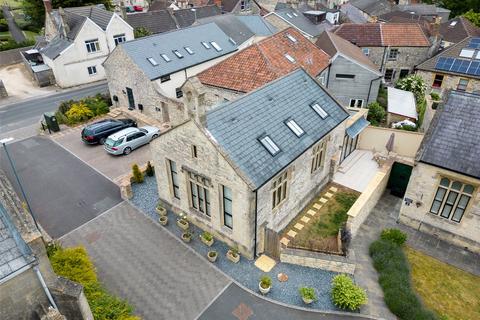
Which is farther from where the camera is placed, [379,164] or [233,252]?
[379,164]

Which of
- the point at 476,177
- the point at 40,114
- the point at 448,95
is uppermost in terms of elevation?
the point at 448,95

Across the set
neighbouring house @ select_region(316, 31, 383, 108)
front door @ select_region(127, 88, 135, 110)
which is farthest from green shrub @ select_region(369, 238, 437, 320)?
front door @ select_region(127, 88, 135, 110)

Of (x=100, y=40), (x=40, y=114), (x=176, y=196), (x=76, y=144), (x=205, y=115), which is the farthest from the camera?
(x=100, y=40)

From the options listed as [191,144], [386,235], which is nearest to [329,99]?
[386,235]

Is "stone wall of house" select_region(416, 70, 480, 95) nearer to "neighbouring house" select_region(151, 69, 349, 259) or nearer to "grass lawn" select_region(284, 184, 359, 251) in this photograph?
"grass lawn" select_region(284, 184, 359, 251)

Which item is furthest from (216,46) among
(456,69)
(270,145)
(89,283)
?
(89,283)

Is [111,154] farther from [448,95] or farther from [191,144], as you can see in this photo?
[448,95]

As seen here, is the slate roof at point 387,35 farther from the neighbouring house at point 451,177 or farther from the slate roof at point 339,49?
the neighbouring house at point 451,177
